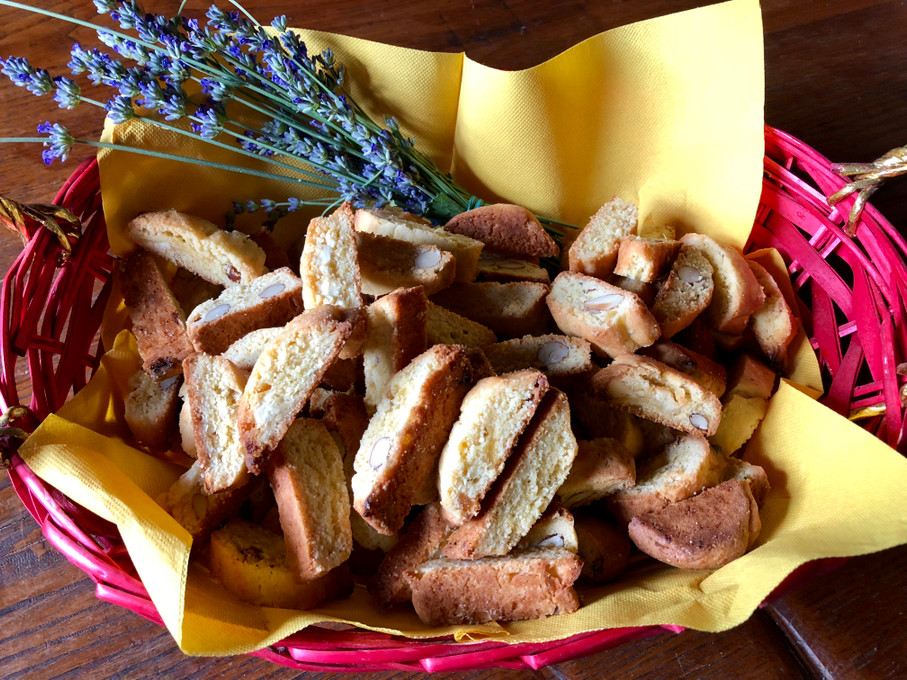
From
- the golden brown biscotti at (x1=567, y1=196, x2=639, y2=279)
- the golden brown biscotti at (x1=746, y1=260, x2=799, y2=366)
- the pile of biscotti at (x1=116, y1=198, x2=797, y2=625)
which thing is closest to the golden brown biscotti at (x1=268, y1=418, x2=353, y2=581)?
the pile of biscotti at (x1=116, y1=198, x2=797, y2=625)

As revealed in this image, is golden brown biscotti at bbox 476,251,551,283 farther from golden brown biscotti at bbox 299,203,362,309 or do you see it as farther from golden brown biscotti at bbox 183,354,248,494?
golden brown biscotti at bbox 183,354,248,494

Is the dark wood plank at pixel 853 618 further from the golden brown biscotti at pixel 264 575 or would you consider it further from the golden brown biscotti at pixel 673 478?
the golden brown biscotti at pixel 264 575

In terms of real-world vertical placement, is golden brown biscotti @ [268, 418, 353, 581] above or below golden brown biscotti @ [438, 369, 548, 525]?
below

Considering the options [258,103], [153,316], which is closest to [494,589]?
[153,316]

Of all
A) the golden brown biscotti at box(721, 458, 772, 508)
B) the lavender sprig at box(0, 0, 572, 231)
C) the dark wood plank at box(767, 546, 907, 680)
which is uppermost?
the lavender sprig at box(0, 0, 572, 231)

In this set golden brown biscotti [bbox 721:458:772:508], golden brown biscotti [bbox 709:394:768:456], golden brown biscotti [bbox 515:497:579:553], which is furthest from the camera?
golden brown biscotti [bbox 709:394:768:456]

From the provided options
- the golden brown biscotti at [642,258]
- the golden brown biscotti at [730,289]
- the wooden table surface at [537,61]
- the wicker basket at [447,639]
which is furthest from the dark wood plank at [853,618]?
the golden brown biscotti at [642,258]

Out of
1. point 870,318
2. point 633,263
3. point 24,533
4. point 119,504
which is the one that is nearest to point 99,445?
point 119,504

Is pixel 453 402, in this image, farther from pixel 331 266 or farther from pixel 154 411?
pixel 154 411
